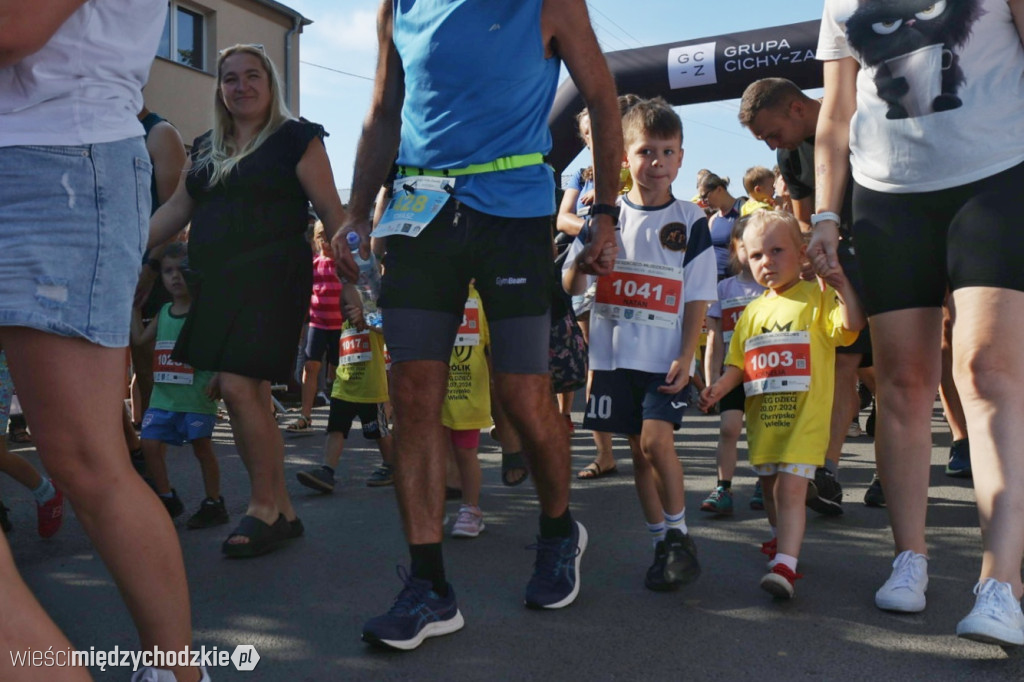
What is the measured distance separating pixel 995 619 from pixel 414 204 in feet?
6.34

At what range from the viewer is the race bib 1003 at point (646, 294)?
3.99 meters

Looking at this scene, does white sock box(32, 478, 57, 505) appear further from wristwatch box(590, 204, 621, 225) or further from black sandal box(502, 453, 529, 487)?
wristwatch box(590, 204, 621, 225)

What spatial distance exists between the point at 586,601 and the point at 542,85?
1636mm

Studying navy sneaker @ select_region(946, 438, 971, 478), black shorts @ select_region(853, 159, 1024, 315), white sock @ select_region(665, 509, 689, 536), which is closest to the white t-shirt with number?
white sock @ select_region(665, 509, 689, 536)

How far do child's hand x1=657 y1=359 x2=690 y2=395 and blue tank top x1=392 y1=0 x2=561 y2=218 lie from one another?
0.86 metres

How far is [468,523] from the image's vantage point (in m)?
4.62

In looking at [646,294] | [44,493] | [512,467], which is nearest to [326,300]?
[512,467]

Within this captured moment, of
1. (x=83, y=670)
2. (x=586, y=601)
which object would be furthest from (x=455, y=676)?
(x=83, y=670)

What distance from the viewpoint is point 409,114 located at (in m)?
3.40

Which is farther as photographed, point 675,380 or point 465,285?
point 675,380

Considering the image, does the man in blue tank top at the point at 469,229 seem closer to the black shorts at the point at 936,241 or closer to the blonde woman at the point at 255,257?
the black shorts at the point at 936,241

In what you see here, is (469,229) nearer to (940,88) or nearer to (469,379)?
(940,88)

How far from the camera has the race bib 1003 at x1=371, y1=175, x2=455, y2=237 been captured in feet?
10.4

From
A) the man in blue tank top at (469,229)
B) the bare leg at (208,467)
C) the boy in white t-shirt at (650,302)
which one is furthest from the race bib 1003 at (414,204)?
the bare leg at (208,467)
